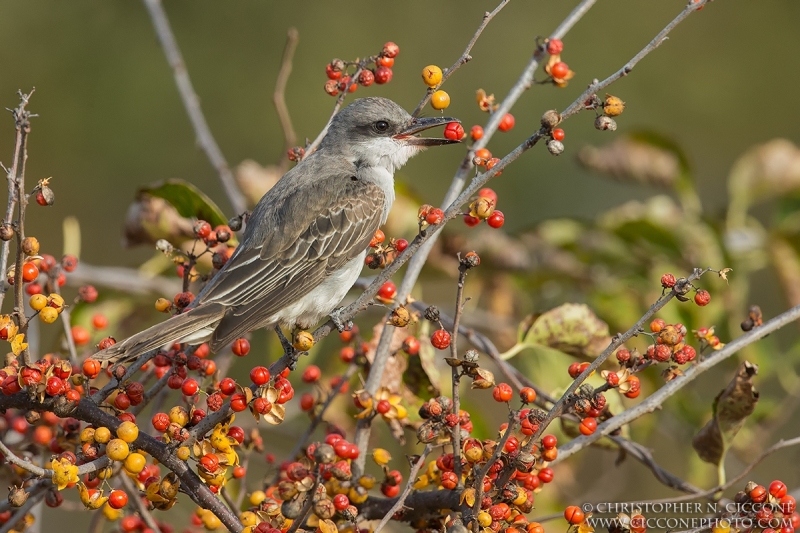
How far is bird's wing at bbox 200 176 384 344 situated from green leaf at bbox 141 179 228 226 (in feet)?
1.27

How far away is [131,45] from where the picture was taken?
8.59 metres

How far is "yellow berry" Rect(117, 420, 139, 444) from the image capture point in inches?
79.0

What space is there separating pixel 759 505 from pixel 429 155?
686 centimetres

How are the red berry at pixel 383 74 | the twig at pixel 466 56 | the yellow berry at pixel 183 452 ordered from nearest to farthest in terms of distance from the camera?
the yellow berry at pixel 183 452, the twig at pixel 466 56, the red berry at pixel 383 74

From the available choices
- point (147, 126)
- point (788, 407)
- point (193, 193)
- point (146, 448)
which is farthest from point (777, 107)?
point (146, 448)

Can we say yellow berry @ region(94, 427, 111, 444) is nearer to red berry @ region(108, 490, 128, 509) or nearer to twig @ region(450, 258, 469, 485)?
red berry @ region(108, 490, 128, 509)

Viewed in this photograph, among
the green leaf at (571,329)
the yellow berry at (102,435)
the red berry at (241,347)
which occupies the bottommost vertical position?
the yellow berry at (102,435)

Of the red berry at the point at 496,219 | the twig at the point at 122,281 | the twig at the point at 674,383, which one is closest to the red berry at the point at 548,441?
the twig at the point at 674,383

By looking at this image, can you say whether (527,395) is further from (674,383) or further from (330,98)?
(330,98)

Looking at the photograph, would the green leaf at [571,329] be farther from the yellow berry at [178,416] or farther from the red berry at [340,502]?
the yellow berry at [178,416]

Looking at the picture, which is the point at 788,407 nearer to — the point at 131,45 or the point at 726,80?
the point at 726,80

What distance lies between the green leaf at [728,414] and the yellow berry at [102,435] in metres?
1.71

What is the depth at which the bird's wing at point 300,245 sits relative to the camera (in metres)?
3.38

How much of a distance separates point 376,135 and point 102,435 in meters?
2.47
